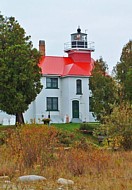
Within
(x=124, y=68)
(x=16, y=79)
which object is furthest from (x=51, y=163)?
(x=124, y=68)

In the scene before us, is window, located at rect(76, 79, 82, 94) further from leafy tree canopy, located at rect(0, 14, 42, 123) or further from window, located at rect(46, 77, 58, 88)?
leafy tree canopy, located at rect(0, 14, 42, 123)

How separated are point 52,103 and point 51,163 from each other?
143 feet

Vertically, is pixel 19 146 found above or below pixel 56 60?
below

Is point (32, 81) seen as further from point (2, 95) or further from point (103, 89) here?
point (103, 89)

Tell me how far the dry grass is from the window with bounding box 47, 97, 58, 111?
1607 inches

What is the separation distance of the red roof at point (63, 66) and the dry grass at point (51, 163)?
41.2 m

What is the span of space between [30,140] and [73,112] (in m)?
42.8

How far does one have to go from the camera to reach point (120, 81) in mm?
43812

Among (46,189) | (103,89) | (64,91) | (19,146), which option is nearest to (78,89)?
(64,91)

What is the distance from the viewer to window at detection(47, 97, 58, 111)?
59.3m

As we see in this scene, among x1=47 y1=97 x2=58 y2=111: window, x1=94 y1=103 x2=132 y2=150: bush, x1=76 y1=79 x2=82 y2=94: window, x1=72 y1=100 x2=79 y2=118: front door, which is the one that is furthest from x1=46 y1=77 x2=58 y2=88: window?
x1=94 y1=103 x2=132 y2=150: bush

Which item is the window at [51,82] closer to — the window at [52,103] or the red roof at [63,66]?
the red roof at [63,66]

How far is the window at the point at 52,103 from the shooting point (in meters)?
59.3

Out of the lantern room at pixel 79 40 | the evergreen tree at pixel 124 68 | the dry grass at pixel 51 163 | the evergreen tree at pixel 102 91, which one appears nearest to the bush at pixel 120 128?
the dry grass at pixel 51 163
